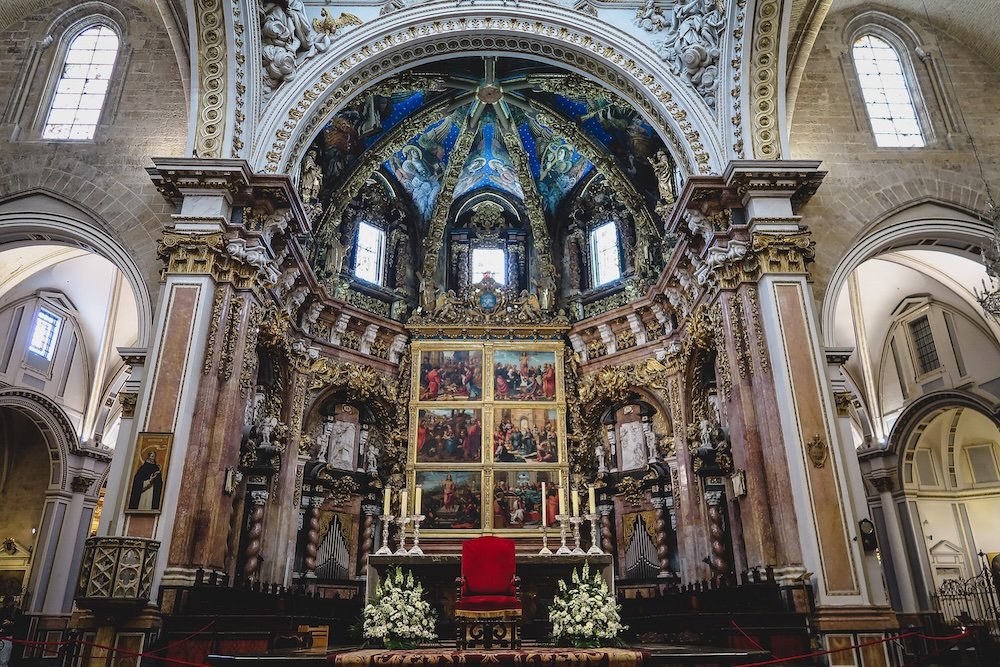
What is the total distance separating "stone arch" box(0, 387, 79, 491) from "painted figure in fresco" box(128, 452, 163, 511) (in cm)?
1169

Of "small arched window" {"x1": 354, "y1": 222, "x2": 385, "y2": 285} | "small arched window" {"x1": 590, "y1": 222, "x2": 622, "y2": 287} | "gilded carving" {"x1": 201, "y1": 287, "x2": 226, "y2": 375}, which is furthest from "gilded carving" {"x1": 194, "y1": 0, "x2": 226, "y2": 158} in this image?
"small arched window" {"x1": 590, "y1": 222, "x2": 622, "y2": 287}

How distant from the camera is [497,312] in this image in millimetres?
19047

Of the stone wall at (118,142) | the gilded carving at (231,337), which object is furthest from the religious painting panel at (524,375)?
the stone wall at (118,142)

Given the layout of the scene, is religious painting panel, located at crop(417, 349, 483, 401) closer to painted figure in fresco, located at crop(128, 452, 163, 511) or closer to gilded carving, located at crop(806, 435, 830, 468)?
painted figure in fresco, located at crop(128, 452, 163, 511)

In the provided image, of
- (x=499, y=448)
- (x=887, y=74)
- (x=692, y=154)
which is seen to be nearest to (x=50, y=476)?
(x=499, y=448)

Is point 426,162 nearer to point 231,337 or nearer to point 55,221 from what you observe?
point 55,221

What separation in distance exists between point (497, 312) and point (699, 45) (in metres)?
8.16

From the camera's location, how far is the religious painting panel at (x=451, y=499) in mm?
16719

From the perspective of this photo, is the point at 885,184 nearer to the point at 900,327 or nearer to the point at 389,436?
the point at 900,327

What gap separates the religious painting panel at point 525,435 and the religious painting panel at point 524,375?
409mm

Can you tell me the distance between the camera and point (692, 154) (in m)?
14.2

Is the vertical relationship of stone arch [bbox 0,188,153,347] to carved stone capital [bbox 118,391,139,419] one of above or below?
above

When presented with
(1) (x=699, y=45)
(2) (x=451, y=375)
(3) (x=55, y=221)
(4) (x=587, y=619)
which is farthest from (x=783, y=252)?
(3) (x=55, y=221)

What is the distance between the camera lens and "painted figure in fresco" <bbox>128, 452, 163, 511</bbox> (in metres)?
10.6
